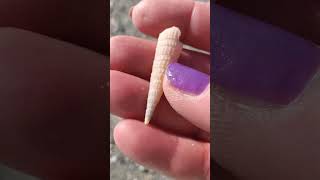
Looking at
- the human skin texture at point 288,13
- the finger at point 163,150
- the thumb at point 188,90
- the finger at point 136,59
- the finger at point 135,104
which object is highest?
the human skin texture at point 288,13

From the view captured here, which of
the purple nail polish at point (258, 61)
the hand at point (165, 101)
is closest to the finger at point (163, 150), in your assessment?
the hand at point (165, 101)

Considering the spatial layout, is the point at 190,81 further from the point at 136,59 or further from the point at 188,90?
the point at 136,59

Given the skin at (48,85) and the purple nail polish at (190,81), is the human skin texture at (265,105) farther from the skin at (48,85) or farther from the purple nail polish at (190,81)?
the skin at (48,85)

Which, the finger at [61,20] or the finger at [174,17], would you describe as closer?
the finger at [61,20]

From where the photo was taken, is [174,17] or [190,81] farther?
[174,17]

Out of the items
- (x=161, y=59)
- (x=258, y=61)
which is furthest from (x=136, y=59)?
(x=258, y=61)

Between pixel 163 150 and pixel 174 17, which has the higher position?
pixel 174 17

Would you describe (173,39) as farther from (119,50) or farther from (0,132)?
(0,132)
